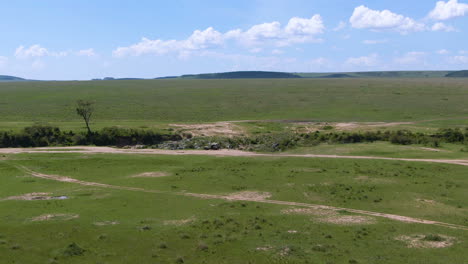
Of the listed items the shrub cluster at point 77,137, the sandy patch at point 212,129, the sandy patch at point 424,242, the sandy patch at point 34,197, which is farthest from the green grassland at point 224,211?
the sandy patch at point 212,129

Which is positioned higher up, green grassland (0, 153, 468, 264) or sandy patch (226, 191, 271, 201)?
green grassland (0, 153, 468, 264)

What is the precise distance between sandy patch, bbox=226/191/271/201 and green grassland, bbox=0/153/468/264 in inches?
31.9

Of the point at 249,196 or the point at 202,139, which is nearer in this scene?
the point at 249,196

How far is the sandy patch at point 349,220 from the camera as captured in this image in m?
29.3

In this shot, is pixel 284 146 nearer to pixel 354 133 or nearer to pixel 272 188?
pixel 354 133

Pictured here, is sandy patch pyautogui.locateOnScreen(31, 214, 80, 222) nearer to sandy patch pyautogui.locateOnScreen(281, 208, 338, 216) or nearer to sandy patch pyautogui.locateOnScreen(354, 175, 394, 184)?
sandy patch pyautogui.locateOnScreen(281, 208, 338, 216)

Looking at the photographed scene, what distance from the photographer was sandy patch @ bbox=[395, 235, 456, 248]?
24755 millimetres

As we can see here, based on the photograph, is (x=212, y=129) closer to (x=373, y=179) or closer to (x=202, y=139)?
(x=202, y=139)

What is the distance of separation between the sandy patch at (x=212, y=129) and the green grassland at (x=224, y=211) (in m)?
19.3

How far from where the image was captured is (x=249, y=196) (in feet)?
120

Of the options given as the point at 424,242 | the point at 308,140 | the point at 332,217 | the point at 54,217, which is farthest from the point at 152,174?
the point at 424,242

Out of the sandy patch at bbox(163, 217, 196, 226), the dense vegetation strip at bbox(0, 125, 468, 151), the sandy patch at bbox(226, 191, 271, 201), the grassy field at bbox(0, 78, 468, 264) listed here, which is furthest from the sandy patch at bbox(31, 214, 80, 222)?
the dense vegetation strip at bbox(0, 125, 468, 151)

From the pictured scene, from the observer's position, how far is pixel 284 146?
60.6 m

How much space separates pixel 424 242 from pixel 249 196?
15.2 m
